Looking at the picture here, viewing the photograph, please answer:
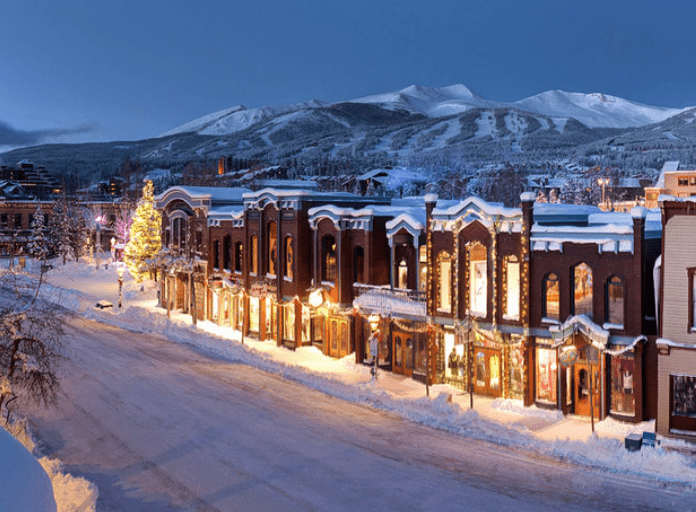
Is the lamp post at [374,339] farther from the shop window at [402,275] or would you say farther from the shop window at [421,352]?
the shop window at [402,275]

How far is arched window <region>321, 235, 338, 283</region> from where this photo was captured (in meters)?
37.9

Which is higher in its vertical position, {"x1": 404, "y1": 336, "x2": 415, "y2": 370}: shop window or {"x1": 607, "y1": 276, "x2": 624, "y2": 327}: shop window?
{"x1": 607, "y1": 276, "x2": 624, "y2": 327}: shop window

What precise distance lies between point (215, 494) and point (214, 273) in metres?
30.5

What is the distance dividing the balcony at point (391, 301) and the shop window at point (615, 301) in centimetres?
876

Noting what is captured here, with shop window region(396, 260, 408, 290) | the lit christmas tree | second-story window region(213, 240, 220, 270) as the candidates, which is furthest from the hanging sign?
the lit christmas tree

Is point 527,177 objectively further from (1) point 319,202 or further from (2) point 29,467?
(2) point 29,467

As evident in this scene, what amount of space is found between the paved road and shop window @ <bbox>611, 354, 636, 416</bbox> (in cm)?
578

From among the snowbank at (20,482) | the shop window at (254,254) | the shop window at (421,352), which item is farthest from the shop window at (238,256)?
the snowbank at (20,482)

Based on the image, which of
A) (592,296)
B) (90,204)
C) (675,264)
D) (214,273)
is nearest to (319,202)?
(214,273)

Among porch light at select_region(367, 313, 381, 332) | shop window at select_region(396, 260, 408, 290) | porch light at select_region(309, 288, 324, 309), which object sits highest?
shop window at select_region(396, 260, 408, 290)

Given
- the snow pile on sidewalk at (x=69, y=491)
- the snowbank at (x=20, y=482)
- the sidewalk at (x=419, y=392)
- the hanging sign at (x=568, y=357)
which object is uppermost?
the snowbank at (x=20, y=482)

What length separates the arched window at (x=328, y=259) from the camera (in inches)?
1494

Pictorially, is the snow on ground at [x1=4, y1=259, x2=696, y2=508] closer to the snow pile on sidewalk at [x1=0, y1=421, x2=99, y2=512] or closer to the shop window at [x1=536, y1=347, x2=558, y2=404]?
the shop window at [x1=536, y1=347, x2=558, y2=404]

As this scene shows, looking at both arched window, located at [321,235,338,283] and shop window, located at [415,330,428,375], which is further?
arched window, located at [321,235,338,283]
